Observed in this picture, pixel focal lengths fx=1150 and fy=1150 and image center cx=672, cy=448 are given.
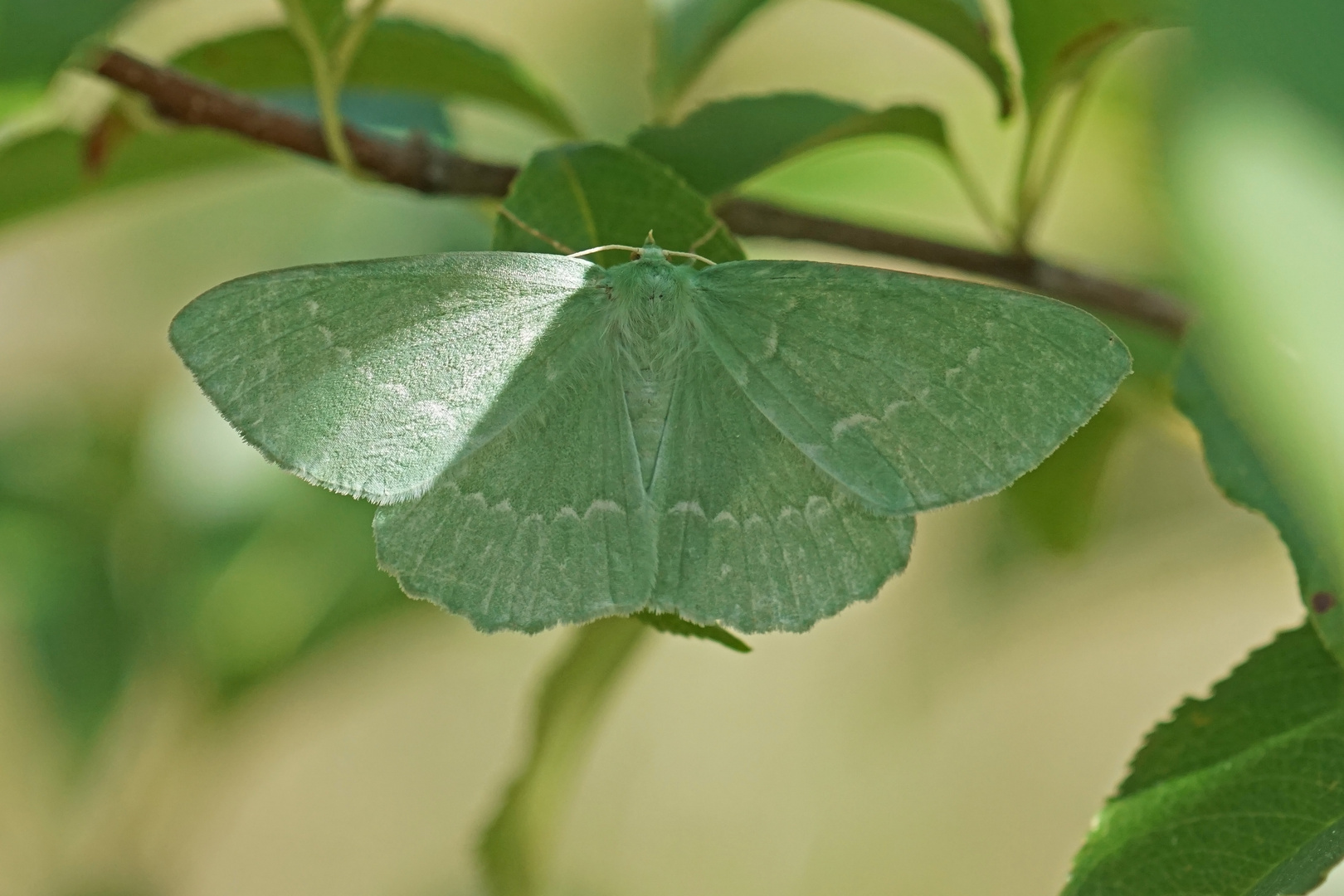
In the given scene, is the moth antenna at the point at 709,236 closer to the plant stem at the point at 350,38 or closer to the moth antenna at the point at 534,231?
the moth antenna at the point at 534,231

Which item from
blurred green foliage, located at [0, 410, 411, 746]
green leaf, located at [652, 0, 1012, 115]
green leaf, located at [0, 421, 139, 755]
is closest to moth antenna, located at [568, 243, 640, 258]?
green leaf, located at [652, 0, 1012, 115]

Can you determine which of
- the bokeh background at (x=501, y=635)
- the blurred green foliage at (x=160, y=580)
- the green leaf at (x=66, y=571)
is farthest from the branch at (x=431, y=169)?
the green leaf at (x=66, y=571)

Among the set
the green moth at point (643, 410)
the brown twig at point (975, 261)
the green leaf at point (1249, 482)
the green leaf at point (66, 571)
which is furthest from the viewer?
the green leaf at point (66, 571)

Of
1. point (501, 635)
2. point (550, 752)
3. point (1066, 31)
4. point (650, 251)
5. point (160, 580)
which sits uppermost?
point (1066, 31)

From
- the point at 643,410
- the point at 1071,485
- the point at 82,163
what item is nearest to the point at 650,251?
the point at 643,410

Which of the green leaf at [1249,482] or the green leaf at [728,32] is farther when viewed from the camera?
the green leaf at [728,32]

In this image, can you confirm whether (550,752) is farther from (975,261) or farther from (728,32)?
(728,32)

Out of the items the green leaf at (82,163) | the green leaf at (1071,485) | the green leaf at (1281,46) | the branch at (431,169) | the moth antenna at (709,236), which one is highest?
the green leaf at (1281,46)
